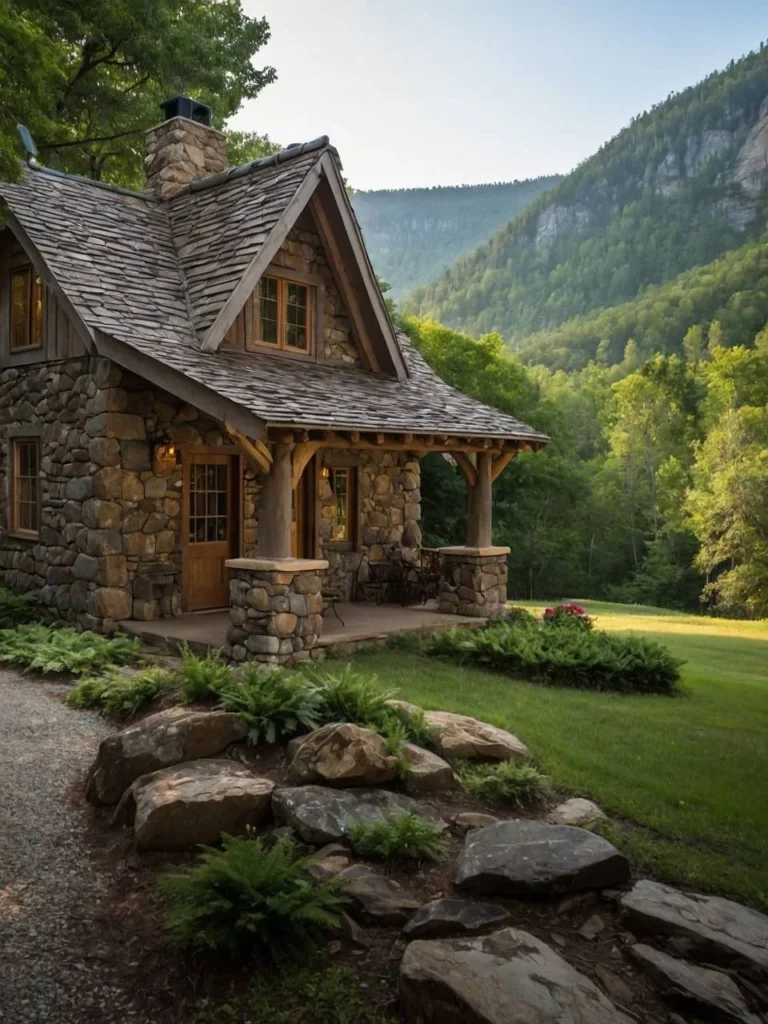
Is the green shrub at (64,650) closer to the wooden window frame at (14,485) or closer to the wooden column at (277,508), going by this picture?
the wooden column at (277,508)

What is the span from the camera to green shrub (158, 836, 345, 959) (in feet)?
12.5

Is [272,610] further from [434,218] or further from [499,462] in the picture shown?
[434,218]

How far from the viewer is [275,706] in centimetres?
623

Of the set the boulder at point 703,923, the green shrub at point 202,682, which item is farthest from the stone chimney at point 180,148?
the boulder at point 703,923

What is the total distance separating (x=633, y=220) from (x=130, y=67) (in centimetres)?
8722

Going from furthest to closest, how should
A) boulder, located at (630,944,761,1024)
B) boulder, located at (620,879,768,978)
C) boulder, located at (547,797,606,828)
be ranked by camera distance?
boulder, located at (547,797,606,828) < boulder, located at (620,879,768,978) < boulder, located at (630,944,761,1024)

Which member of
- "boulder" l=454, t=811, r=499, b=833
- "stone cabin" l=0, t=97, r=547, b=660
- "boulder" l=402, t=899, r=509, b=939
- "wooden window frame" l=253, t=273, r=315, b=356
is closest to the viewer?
"boulder" l=402, t=899, r=509, b=939

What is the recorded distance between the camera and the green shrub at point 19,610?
10852mm

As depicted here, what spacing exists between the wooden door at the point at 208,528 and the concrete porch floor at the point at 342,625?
12.8 inches

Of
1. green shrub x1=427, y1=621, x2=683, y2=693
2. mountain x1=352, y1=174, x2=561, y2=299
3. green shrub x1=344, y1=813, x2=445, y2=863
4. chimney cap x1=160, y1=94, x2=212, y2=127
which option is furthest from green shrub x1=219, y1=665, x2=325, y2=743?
mountain x1=352, y1=174, x2=561, y2=299

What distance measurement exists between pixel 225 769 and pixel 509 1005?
8.91ft

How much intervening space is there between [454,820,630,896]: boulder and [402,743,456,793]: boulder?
871 mm

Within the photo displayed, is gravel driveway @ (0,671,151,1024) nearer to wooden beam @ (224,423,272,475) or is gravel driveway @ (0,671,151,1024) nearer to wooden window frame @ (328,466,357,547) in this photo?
wooden beam @ (224,423,272,475)

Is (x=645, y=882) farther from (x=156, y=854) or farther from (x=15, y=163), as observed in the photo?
(x=15, y=163)
